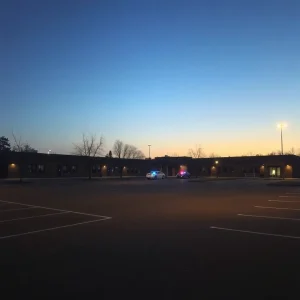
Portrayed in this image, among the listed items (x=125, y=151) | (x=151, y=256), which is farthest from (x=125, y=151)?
(x=151, y=256)

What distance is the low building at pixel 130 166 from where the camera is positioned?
55469mm

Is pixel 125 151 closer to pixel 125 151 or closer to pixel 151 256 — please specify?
pixel 125 151

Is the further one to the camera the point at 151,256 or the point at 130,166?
the point at 130,166

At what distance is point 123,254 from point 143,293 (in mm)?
2257

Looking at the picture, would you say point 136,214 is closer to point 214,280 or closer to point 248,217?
point 248,217

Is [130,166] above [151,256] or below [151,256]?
above

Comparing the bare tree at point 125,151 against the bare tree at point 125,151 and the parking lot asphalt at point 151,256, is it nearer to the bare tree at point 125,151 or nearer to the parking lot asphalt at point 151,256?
the bare tree at point 125,151

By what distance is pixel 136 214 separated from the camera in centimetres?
1355

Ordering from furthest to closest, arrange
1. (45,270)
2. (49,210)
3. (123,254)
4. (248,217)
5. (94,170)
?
(94,170)
(49,210)
(248,217)
(123,254)
(45,270)

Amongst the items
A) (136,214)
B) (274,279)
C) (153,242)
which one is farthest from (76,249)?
(136,214)

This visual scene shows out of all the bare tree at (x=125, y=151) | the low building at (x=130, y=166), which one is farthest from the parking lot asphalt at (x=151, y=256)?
the bare tree at (x=125, y=151)

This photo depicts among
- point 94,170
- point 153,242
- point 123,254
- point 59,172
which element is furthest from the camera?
point 94,170

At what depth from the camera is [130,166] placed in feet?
260

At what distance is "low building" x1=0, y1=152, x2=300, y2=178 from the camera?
5547 centimetres
